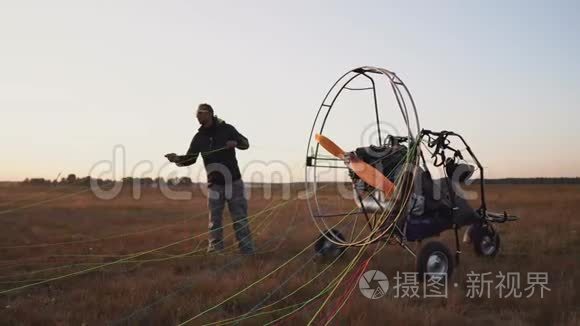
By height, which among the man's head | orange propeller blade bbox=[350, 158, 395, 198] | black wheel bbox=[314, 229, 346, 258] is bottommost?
black wheel bbox=[314, 229, 346, 258]

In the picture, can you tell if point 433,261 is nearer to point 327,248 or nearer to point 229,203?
point 327,248

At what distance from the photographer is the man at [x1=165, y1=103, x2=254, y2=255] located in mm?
8594

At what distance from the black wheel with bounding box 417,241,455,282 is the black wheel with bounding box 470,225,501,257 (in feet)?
6.04

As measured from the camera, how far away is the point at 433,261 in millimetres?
6559

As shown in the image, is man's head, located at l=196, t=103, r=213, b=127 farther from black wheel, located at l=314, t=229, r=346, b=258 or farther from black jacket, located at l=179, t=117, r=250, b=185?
black wheel, located at l=314, t=229, r=346, b=258

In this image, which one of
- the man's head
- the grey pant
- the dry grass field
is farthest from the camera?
the grey pant

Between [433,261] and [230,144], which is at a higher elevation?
[230,144]

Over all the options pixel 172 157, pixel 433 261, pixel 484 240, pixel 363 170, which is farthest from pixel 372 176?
pixel 172 157

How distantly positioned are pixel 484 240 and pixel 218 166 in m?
4.44

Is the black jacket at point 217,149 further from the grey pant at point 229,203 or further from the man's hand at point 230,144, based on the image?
the man's hand at point 230,144

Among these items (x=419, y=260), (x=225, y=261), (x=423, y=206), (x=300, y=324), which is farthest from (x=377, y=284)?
(x=225, y=261)

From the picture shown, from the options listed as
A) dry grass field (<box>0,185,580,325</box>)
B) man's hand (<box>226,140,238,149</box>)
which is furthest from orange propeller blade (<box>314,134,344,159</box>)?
man's hand (<box>226,140,238,149</box>)

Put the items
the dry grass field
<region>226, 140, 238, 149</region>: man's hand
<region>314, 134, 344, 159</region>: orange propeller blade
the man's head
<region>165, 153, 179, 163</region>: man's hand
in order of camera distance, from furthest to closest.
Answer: the man's head < <region>226, 140, 238, 149</region>: man's hand < <region>165, 153, 179, 163</region>: man's hand < <region>314, 134, 344, 159</region>: orange propeller blade < the dry grass field

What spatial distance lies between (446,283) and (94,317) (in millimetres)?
4060
